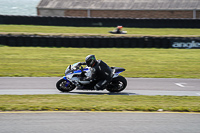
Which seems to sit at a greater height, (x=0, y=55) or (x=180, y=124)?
(x=0, y=55)

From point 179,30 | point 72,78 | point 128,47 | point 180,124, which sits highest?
point 179,30

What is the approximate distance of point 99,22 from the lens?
3647 centimetres

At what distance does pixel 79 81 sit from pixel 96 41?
12798 mm

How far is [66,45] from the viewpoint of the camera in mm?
23906

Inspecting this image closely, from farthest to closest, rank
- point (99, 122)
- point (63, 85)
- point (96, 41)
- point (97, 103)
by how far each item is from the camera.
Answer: point (96, 41), point (63, 85), point (97, 103), point (99, 122)

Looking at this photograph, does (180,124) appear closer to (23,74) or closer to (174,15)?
(23,74)

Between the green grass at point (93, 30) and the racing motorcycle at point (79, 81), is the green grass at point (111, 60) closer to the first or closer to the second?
the racing motorcycle at point (79, 81)

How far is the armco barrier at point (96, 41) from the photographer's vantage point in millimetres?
23672

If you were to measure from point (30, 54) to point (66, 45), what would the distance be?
11.6ft

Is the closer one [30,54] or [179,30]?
[30,54]

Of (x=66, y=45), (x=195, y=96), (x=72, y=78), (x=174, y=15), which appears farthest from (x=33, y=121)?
(x=174, y=15)

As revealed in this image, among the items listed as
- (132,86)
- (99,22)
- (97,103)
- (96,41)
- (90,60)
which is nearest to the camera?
(97,103)

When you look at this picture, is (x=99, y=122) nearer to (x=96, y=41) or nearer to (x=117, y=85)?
(x=117, y=85)

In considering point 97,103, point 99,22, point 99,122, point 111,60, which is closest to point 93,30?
point 99,22
